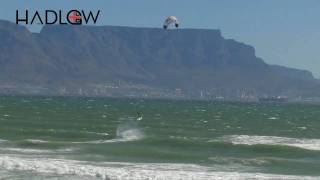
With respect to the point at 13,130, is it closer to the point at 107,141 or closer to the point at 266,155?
the point at 107,141

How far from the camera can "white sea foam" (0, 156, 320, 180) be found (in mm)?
31625

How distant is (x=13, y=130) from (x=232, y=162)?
32159 millimetres

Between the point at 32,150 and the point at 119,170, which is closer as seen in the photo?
the point at 119,170

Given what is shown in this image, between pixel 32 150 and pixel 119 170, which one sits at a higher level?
pixel 32 150

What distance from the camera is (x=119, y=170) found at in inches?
1334

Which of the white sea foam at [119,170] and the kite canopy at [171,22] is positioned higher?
the kite canopy at [171,22]

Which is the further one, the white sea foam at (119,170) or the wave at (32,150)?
the wave at (32,150)

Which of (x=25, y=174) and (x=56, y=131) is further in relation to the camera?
(x=56, y=131)

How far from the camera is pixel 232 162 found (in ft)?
131

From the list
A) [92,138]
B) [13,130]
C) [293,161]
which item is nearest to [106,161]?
[293,161]

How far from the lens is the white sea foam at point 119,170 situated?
31625 mm

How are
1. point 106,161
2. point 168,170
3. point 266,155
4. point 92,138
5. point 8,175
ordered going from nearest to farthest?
point 8,175 → point 168,170 → point 106,161 → point 266,155 → point 92,138

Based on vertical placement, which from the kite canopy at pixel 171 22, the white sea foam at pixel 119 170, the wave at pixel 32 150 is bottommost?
the white sea foam at pixel 119 170

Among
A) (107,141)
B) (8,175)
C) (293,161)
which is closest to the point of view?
(8,175)
